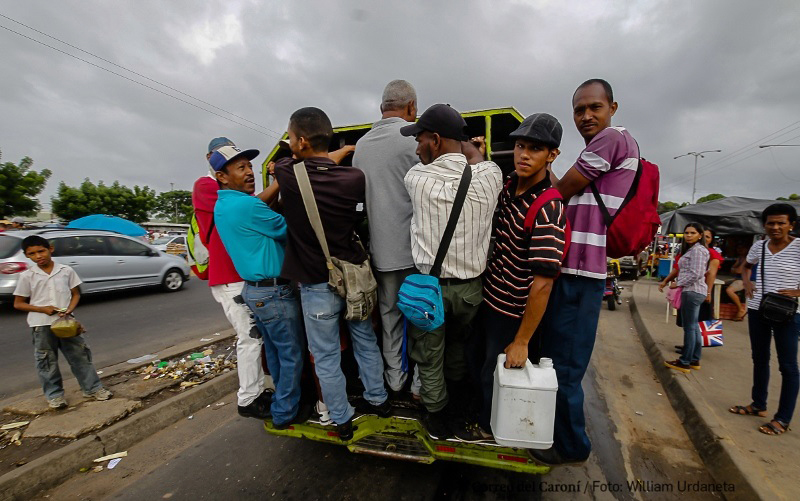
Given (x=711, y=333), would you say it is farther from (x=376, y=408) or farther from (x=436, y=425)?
(x=376, y=408)

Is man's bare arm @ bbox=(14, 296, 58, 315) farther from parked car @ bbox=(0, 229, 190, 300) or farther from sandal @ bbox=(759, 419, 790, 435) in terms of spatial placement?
sandal @ bbox=(759, 419, 790, 435)

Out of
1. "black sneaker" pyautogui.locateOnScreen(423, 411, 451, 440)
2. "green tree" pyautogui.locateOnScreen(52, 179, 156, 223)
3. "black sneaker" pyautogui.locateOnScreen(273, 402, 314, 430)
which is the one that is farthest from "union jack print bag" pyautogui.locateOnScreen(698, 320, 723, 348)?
"green tree" pyautogui.locateOnScreen(52, 179, 156, 223)

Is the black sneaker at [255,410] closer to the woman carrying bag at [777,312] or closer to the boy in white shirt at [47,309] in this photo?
the boy in white shirt at [47,309]

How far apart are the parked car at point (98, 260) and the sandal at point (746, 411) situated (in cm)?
1048

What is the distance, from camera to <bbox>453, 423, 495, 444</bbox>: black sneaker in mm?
2182

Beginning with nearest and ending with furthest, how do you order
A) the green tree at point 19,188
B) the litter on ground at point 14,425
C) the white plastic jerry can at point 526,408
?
the white plastic jerry can at point 526,408, the litter on ground at point 14,425, the green tree at point 19,188

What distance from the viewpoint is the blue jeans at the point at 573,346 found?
2.01 metres

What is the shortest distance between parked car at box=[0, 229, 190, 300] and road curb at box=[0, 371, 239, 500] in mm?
5611

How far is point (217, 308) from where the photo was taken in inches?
325

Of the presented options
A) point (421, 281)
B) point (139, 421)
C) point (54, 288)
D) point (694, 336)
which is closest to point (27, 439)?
point (139, 421)

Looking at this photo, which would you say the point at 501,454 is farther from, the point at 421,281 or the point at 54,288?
the point at 54,288

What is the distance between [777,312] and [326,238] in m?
3.81

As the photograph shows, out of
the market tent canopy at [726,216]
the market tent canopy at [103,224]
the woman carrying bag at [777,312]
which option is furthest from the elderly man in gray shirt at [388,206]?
the market tent canopy at [103,224]

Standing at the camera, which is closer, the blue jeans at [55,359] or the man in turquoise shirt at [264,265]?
the man in turquoise shirt at [264,265]
